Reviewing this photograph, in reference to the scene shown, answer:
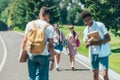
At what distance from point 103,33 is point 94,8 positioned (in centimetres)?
2838

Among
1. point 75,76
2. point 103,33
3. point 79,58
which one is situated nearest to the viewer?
point 103,33

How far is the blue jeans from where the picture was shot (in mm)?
9609

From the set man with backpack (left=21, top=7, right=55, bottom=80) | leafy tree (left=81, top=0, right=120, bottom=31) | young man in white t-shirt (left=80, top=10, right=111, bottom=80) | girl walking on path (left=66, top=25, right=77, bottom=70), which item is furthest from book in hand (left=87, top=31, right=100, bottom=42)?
leafy tree (left=81, top=0, right=120, bottom=31)

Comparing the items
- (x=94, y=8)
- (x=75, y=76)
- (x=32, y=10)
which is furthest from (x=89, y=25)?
(x=32, y=10)

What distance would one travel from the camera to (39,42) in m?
9.50

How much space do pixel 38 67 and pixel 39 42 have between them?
1.83ft

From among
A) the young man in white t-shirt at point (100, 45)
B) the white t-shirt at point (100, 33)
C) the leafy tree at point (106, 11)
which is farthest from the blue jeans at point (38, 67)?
the leafy tree at point (106, 11)

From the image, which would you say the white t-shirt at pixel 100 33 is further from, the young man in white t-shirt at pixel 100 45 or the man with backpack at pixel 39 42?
the man with backpack at pixel 39 42

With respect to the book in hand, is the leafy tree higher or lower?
higher

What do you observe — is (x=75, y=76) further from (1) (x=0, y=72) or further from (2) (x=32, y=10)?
(2) (x=32, y=10)

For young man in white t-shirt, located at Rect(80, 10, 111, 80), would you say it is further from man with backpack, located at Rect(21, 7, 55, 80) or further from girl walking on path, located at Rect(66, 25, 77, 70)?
girl walking on path, located at Rect(66, 25, 77, 70)

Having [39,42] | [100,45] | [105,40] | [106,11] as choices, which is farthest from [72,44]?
[106,11]

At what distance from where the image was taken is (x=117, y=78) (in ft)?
50.5

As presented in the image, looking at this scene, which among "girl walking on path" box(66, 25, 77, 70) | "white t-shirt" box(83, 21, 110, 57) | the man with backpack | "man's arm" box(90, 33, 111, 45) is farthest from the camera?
"girl walking on path" box(66, 25, 77, 70)
